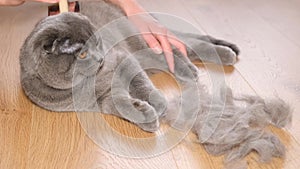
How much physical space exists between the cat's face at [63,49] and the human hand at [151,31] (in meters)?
0.16

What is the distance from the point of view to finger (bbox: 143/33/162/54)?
3.75 feet

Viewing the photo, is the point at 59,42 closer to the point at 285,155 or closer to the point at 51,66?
the point at 51,66

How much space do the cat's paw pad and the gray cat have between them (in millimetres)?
228

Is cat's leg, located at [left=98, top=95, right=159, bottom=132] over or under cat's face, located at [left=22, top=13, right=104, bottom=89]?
under

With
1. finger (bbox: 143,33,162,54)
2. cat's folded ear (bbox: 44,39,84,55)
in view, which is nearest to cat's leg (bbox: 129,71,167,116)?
finger (bbox: 143,33,162,54)

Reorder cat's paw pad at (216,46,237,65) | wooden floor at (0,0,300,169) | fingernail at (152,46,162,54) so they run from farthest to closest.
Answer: cat's paw pad at (216,46,237,65), fingernail at (152,46,162,54), wooden floor at (0,0,300,169)

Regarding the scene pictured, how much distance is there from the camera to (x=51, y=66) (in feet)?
3.34

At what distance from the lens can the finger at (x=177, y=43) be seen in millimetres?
1226

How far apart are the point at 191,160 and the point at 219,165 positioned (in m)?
0.07

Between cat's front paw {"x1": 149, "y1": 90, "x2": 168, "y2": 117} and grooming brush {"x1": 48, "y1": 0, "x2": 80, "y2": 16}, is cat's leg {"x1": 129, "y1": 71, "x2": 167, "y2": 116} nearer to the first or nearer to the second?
cat's front paw {"x1": 149, "y1": 90, "x2": 168, "y2": 117}

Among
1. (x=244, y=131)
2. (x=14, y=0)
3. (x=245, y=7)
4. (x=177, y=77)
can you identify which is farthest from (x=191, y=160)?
A: (x=245, y=7)

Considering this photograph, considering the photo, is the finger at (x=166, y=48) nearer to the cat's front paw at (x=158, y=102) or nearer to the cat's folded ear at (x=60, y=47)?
the cat's front paw at (x=158, y=102)

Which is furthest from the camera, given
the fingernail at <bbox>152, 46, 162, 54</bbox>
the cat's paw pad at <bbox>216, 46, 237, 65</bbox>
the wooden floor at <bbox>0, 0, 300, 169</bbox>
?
the cat's paw pad at <bbox>216, 46, 237, 65</bbox>

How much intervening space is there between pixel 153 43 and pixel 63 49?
0.29 meters
